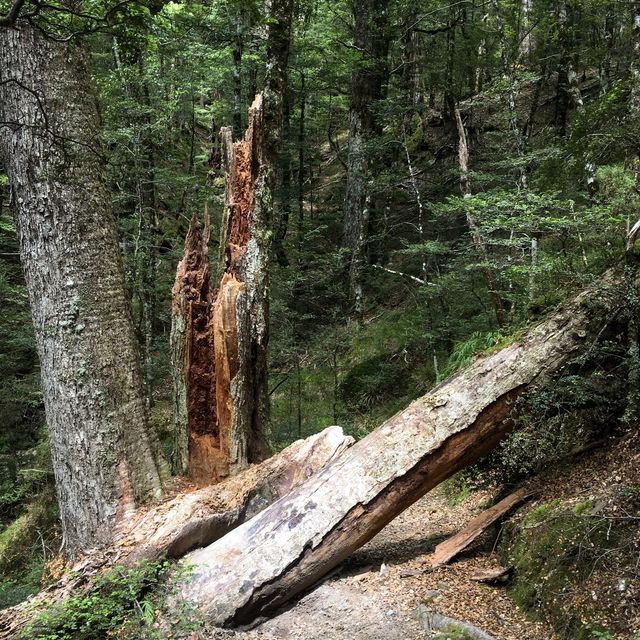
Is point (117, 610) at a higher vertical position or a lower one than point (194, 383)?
lower

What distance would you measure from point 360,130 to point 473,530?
1157cm

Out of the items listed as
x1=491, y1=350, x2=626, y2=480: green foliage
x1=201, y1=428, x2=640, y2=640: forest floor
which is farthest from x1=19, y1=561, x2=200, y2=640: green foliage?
x1=491, y1=350, x2=626, y2=480: green foliage

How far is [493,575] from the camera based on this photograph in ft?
13.6

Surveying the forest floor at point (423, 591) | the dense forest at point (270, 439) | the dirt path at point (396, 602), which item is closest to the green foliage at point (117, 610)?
the dense forest at point (270, 439)

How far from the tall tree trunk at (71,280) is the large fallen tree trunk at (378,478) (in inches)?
45.9

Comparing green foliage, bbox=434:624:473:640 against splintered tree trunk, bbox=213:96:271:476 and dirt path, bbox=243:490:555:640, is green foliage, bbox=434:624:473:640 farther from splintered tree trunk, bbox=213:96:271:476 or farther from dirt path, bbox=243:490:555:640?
splintered tree trunk, bbox=213:96:271:476

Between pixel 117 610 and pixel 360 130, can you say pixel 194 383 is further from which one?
pixel 360 130

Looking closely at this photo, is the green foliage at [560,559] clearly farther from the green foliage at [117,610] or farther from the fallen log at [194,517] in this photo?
the green foliage at [117,610]

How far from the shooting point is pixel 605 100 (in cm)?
532

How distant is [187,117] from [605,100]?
16202 mm

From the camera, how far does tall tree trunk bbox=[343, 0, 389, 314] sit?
44.4ft

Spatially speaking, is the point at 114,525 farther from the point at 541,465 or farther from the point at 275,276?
the point at 275,276

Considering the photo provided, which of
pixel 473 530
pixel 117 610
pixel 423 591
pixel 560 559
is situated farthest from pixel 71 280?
pixel 560 559

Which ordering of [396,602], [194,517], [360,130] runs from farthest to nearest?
→ [360,130] < [194,517] < [396,602]
